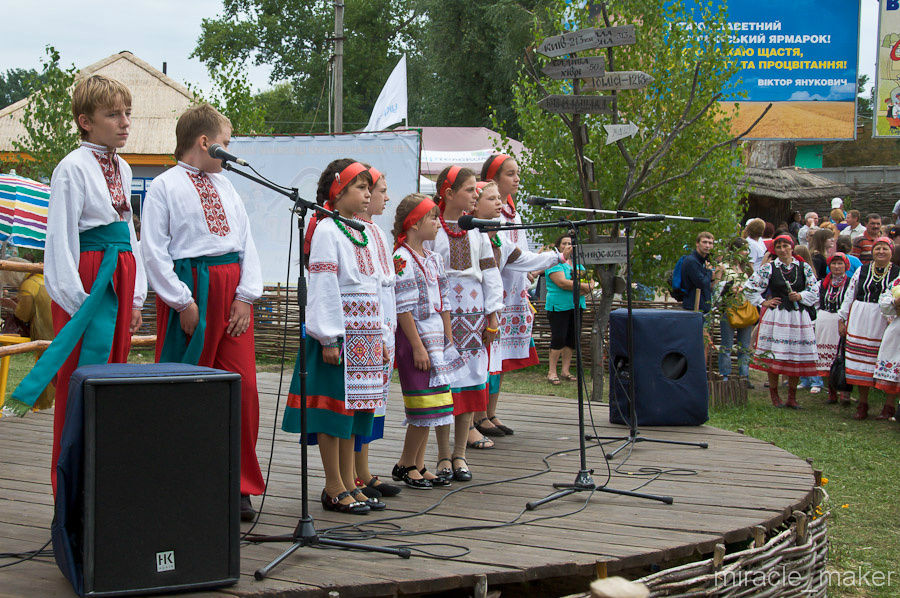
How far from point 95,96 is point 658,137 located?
731 centimetres

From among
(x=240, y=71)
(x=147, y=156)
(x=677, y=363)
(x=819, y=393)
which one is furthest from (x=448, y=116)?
(x=677, y=363)

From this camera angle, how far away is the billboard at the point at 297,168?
12383 mm

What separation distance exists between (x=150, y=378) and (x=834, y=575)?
12.5 ft

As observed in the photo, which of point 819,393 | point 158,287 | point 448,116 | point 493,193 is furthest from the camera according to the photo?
point 448,116

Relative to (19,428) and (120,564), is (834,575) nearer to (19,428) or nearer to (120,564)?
(120,564)

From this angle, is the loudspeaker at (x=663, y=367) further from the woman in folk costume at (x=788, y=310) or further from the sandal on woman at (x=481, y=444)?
the woman in folk costume at (x=788, y=310)

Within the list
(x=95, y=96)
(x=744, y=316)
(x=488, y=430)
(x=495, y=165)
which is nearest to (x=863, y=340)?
(x=744, y=316)

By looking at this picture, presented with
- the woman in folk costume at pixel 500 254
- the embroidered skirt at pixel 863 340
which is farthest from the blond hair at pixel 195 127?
the embroidered skirt at pixel 863 340

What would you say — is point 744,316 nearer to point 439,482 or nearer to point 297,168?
point 297,168

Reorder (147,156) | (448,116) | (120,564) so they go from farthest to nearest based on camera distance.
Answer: (448,116)
(147,156)
(120,564)

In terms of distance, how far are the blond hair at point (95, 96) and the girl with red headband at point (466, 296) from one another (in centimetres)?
201

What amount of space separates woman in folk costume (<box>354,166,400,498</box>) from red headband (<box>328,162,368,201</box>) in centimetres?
11

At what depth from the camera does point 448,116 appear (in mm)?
29625

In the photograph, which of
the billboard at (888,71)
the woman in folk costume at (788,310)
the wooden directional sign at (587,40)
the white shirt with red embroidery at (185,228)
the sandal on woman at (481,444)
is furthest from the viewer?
the billboard at (888,71)
